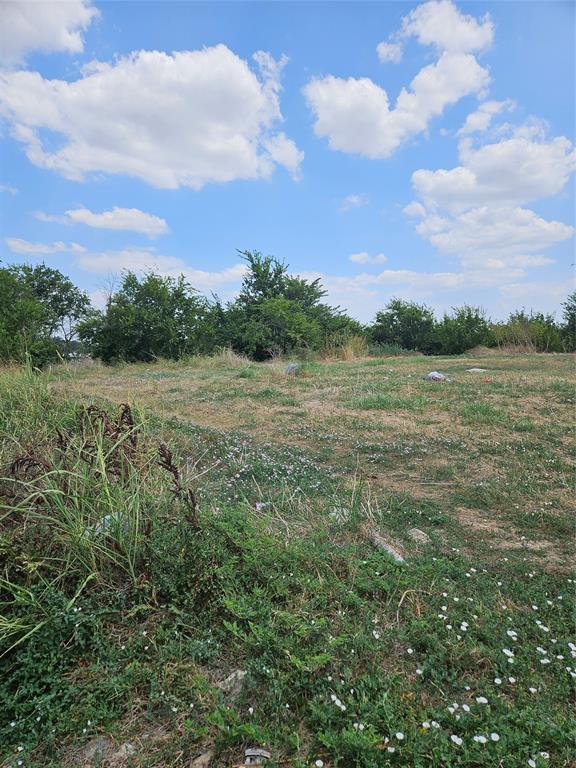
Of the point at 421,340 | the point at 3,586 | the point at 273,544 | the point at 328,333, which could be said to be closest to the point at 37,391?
the point at 3,586

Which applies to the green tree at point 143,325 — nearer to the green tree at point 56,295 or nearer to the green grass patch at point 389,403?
the green tree at point 56,295

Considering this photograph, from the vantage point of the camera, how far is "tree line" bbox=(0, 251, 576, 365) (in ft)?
53.9

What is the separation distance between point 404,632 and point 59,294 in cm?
2019

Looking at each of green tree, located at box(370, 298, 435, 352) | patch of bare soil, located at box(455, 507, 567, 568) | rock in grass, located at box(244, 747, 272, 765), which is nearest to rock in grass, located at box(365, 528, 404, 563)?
patch of bare soil, located at box(455, 507, 567, 568)

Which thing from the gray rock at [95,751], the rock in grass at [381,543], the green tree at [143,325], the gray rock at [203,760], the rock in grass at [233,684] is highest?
the green tree at [143,325]

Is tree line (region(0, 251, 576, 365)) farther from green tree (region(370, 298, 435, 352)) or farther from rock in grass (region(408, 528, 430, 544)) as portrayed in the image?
rock in grass (region(408, 528, 430, 544))

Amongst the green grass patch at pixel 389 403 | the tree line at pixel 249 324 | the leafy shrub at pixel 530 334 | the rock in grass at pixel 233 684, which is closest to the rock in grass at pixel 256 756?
the rock in grass at pixel 233 684

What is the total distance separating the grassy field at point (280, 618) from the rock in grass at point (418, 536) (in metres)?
0.02

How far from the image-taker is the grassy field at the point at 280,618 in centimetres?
145

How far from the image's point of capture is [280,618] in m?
1.86

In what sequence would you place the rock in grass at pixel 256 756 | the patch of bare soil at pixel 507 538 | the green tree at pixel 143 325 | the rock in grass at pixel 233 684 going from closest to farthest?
1. the rock in grass at pixel 256 756
2. the rock in grass at pixel 233 684
3. the patch of bare soil at pixel 507 538
4. the green tree at pixel 143 325

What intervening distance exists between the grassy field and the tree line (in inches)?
501

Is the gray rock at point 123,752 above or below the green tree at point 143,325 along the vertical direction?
below

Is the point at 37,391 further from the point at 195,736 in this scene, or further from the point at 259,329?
the point at 259,329
